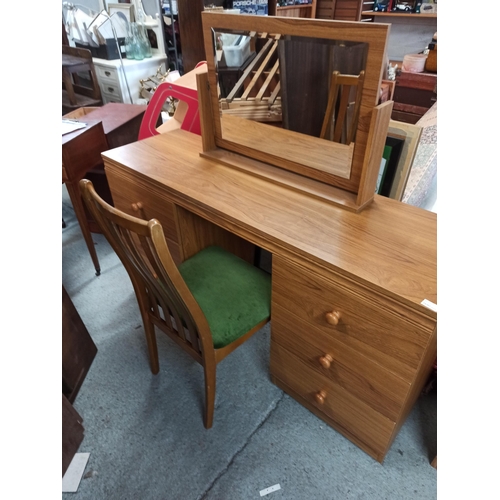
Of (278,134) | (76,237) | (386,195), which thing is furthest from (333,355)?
(76,237)

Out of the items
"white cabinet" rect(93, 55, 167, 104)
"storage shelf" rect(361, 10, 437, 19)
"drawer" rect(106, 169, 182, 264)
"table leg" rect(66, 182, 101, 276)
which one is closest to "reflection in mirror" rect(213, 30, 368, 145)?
"drawer" rect(106, 169, 182, 264)

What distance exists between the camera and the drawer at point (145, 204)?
1.25 metres

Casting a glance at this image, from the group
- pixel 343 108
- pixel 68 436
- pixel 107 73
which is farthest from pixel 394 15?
pixel 68 436

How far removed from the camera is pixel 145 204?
1.32 meters

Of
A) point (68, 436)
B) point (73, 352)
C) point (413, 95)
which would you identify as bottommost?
point (73, 352)

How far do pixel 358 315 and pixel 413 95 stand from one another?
1.17 metres

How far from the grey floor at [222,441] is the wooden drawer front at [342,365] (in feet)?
0.99

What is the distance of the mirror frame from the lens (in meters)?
0.81

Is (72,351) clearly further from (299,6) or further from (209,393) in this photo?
(299,6)

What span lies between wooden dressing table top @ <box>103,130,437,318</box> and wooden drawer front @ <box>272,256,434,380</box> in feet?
0.12

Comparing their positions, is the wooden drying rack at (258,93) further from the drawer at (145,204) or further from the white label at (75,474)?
the white label at (75,474)

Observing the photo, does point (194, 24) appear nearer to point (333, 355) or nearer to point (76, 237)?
point (76, 237)

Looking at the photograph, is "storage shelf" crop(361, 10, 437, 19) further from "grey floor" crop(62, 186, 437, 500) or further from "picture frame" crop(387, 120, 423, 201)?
"picture frame" crop(387, 120, 423, 201)
